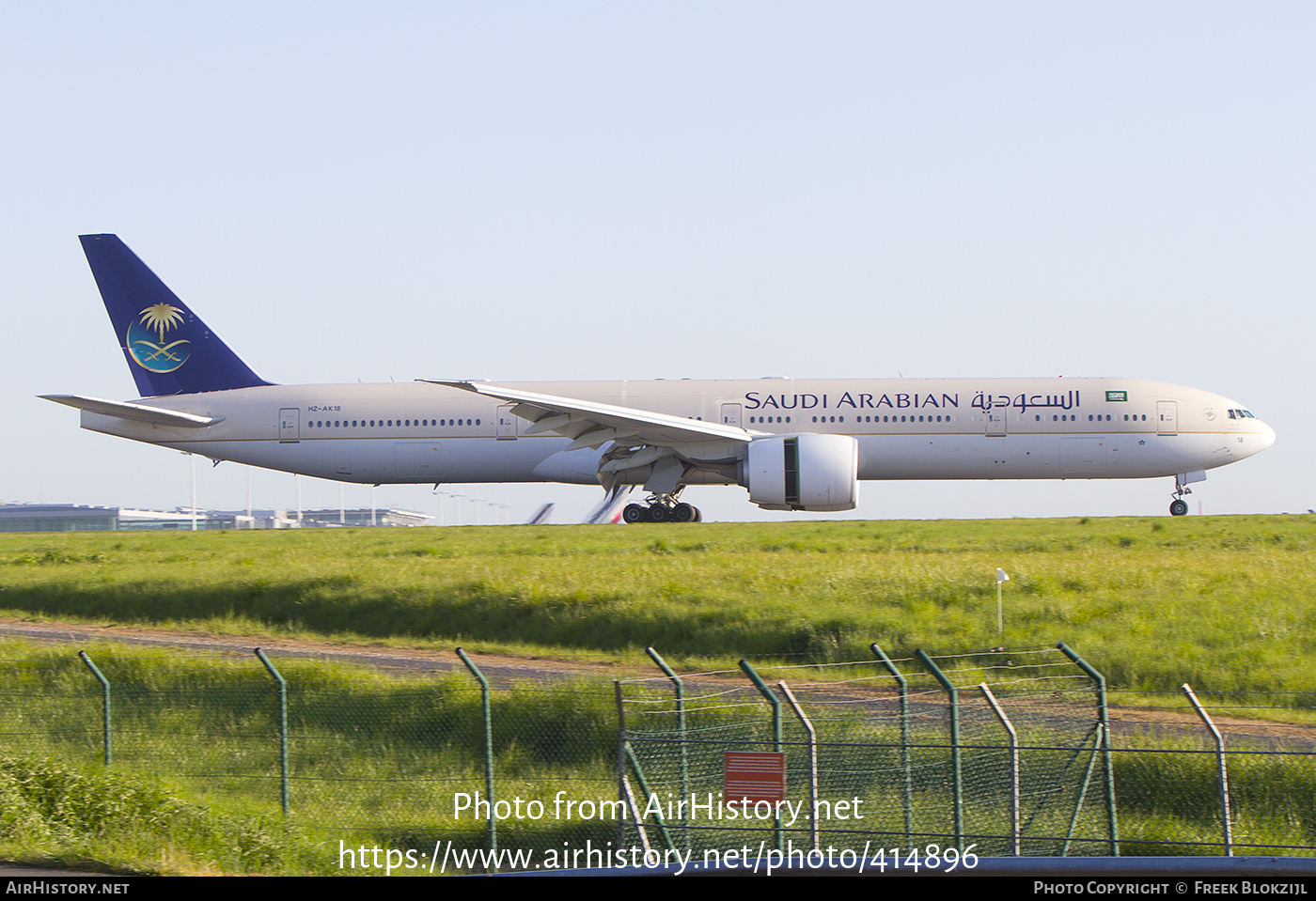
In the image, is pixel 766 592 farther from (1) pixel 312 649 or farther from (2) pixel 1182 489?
(2) pixel 1182 489

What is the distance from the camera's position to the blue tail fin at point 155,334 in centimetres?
3516

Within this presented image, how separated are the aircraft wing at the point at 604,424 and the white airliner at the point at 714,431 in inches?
2.6

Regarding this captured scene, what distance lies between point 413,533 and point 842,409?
11.3m

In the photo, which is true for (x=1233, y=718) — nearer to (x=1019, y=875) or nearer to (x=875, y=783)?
(x=875, y=783)

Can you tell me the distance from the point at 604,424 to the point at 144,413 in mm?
12983

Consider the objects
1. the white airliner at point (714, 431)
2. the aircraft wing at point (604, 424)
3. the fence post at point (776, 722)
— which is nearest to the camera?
the fence post at point (776, 722)

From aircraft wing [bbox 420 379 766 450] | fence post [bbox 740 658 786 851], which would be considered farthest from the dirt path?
aircraft wing [bbox 420 379 766 450]

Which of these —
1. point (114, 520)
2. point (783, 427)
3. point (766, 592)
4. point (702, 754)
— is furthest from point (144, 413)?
point (114, 520)

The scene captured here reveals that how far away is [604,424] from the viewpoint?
2905 cm

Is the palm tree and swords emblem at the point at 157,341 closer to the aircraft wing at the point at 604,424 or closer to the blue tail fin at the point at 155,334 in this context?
the blue tail fin at the point at 155,334

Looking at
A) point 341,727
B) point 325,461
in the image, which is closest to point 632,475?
point 325,461

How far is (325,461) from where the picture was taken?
111ft

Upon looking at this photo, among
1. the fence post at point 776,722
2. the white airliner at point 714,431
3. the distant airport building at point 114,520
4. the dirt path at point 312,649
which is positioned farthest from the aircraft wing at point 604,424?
the distant airport building at point 114,520

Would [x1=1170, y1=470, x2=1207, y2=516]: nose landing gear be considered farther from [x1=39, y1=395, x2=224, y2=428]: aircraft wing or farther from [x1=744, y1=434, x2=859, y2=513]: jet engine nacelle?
[x1=39, y1=395, x2=224, y2=428]: aircraft wing
